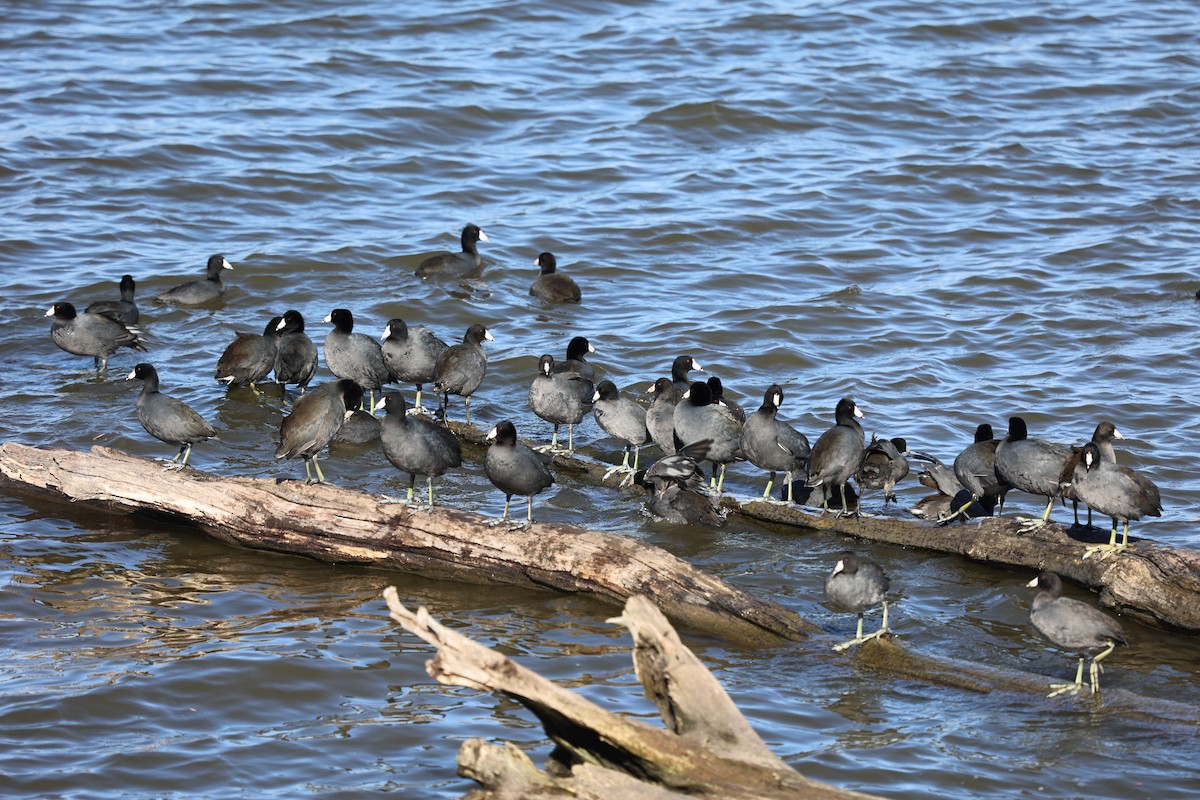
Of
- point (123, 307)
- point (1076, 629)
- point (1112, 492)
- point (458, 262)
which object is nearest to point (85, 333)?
point (123, 307)

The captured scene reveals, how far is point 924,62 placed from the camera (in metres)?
22.5

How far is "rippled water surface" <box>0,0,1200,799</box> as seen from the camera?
6.39 metres

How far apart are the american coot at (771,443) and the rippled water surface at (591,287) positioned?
0.51 meters

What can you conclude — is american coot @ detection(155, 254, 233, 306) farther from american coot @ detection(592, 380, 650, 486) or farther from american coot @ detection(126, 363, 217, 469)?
american coot @ detection(592, 380, 650, 486)

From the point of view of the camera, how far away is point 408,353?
35.4 ft

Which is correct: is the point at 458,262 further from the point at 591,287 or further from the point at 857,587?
the point at 857,587

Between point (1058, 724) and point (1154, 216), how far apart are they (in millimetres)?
11843

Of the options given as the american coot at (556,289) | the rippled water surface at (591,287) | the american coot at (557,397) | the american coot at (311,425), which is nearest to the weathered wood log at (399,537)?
the rippled water surface at (591,287)

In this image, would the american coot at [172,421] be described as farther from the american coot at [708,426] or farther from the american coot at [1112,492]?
the american coot at [1112,492]

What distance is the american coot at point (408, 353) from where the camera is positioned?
35.4ft

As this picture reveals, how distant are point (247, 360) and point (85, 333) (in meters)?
1.85

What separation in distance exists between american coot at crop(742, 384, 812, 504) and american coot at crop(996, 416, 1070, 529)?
1321 mm

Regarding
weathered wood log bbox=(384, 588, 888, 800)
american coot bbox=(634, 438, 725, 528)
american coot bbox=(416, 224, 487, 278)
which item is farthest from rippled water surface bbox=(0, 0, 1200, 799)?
weathered wood log bbox=(384, 588, 888, 800)

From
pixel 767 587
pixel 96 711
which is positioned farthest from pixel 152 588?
pixel 767 587
